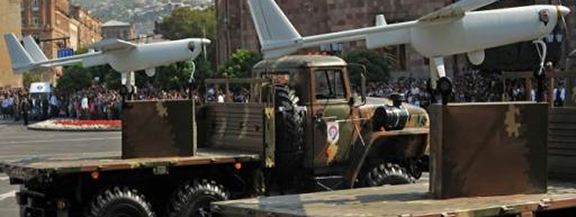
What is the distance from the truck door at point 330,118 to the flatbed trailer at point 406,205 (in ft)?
14.9

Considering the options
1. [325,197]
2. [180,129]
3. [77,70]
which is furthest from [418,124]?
[77,70]

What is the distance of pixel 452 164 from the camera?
30.2ft

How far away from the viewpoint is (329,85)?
14.8 meters

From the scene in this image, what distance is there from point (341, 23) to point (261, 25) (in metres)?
37.9

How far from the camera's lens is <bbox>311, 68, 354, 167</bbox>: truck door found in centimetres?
1459

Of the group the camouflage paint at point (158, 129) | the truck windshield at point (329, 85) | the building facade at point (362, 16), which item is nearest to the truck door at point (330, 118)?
the truck windshield at point (329, 85)

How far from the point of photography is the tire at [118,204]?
535 inches

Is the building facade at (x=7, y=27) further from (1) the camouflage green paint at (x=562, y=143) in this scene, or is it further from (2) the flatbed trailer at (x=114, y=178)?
(1) the camouflage green paint at (x=562, y=143)

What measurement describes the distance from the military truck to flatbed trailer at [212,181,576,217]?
434 cm

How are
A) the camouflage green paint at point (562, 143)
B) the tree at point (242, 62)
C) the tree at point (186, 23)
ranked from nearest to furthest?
1. the camouflage green paint at point (562, 143)
2. the tree at point (242, 62)
3. the tree at point (186, 23)

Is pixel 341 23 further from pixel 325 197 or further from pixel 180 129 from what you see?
pixel 325 197

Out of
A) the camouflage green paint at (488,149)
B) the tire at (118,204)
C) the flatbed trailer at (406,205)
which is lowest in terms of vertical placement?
the tire at (118,204)

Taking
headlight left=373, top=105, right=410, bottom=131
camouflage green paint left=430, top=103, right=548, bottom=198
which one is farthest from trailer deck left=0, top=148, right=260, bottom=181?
camouflage green paint left=430, top=103, right=548, bottom=198

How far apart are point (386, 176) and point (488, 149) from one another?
4983mm
